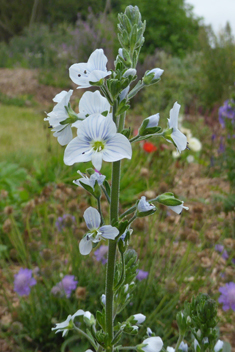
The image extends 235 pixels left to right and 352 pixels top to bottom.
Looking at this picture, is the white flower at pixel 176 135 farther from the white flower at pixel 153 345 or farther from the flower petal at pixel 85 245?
the white flower at pixel 153 345

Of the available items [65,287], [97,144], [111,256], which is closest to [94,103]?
[97,144]

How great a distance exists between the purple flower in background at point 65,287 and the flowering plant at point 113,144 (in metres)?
0.66

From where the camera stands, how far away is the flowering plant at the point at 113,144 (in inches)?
35.7

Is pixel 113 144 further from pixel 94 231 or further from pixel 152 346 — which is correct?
pixel 152 346

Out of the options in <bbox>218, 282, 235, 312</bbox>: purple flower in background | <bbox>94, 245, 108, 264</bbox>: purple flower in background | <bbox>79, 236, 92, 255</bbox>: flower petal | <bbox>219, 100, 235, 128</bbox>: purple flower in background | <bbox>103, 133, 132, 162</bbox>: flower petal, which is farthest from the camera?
<bbox>219, 100, 235, 128</bbox>: purple flower in background

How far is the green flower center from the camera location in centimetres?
93

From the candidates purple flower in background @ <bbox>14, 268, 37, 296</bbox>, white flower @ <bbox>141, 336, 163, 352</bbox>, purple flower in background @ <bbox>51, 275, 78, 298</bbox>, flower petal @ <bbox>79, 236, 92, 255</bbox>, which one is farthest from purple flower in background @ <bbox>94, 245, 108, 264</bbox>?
flower petal @ <bbox>79, 236, 92, 255</bbox>

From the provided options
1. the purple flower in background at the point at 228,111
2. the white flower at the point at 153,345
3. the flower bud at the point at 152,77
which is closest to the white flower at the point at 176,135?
the flower bud at the point at 152,77

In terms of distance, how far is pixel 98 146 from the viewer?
935 millimetres

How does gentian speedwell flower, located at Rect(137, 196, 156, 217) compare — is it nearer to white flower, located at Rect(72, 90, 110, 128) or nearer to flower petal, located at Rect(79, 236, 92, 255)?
flower petal, located at Rect(79, 236, 92, 255)

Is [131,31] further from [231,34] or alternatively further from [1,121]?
[231,34]

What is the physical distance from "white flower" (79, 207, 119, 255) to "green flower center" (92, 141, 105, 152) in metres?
0.16

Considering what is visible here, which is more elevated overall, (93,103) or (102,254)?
(93,103)

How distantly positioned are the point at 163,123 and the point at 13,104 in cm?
419
